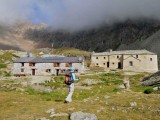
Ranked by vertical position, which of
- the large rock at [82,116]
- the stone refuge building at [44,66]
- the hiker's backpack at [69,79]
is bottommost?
the large rock at [82,116]

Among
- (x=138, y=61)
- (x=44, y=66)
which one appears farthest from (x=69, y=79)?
(x=138, y=61)

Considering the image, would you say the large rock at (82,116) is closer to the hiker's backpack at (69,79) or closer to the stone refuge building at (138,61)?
the hiker's backpack at (69,79)

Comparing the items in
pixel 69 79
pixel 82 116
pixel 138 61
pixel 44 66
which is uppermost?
pixel 138 61

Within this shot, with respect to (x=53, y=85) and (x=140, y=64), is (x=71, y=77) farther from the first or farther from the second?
(x=140, y=64)

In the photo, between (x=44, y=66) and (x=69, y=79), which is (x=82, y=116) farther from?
(x=44, y=66)

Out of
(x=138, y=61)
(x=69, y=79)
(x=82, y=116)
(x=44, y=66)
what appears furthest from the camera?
(x=138, y=61)

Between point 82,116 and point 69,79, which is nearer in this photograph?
point 82,116

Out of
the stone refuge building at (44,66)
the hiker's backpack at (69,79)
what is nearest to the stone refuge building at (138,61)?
the stone refuge building at (44,66)

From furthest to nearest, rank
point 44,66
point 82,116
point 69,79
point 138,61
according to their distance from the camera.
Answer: point 138,61 → point 44,66 → point 69,79 → point 82,116

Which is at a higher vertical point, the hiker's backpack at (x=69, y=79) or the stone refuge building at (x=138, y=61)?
the stone refuge building at (x=138, y=61)

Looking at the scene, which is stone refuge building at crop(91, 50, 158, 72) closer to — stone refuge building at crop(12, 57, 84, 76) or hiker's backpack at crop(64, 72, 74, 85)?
stone refuge building at crop(12, 57, 84, 76)

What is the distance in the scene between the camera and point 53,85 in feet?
204

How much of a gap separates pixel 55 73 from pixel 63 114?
74.1 m

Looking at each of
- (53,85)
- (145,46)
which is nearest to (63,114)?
(53,85)
